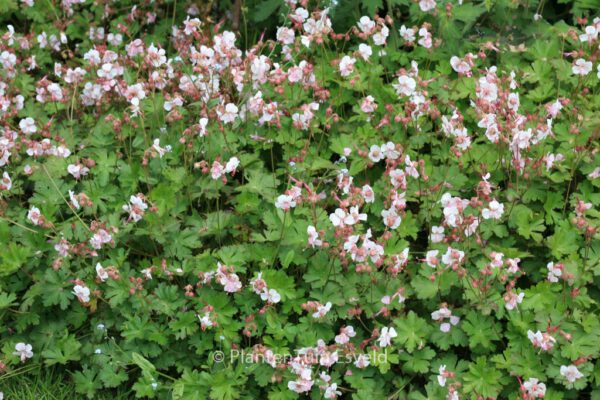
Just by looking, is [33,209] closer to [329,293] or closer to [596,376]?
[329,293]

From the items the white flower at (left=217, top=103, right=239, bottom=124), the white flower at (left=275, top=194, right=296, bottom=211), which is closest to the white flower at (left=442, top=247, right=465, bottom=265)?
the white flower at (left=275, top=194, right=296, bottom=211)

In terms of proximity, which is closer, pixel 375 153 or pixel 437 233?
pixel 437 233

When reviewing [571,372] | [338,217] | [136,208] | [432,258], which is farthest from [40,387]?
[571,372]

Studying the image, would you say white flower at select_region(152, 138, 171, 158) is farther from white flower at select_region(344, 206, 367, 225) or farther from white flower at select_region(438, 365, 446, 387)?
white flower at select_region(438, 365, 446, 387)

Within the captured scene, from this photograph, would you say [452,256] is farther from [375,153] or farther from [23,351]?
[23,351]

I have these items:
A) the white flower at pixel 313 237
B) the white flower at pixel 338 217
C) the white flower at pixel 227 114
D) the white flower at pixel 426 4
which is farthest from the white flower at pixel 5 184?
the white flower at pixel 426 4

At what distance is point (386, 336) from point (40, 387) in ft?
5.40

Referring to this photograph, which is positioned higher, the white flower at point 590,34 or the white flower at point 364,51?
the white flower at point 590,34

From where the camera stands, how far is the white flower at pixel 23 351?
12.5 ft

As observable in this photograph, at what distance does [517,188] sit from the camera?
3.96m

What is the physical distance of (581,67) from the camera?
14.1 feet

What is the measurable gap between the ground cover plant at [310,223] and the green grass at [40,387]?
0.02 meters

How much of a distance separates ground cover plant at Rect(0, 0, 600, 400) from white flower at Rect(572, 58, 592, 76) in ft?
0.06

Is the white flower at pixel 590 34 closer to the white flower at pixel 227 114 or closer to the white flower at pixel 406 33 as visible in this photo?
the white flower at pixel 406 33
